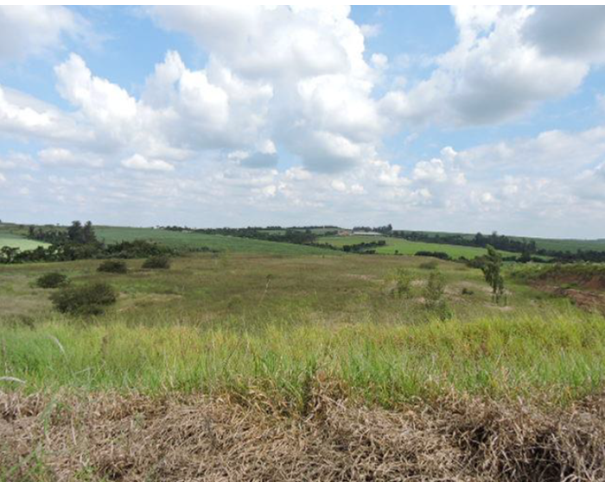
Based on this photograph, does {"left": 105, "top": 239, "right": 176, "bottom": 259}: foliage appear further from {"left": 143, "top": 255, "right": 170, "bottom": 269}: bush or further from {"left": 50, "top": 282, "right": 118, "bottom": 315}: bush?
{"left": 50, "top": 282, "right": 118, "bottom": 315}: bush

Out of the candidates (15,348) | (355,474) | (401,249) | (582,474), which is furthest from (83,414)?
(401,249)

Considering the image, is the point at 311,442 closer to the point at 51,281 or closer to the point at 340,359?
the point at 340,359

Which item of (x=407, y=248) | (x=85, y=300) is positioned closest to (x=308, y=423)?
(x=85, y=300)

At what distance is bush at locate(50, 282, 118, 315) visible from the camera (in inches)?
1188

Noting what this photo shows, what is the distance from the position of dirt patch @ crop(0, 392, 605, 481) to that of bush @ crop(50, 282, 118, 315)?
3110 centimetres

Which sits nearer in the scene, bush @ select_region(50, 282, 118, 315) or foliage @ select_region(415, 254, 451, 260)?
bush @ select_region(50, 282, 118, 315)

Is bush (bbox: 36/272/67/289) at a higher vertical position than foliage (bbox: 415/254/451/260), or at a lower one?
lower

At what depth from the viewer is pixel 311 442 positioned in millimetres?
2207

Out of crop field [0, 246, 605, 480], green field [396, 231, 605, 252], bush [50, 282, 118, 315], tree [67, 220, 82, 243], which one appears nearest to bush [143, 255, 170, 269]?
bush [50, 282, 118, 315]

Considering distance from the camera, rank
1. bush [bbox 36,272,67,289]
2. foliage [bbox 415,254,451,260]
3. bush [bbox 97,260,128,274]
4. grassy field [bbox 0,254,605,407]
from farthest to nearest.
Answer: foliage [bbox 415,254,451,260] < bush [bbox 97,260,128,274] < bush [bbox 36,272,67,289] < grassy field [bbox 0,254,605,407]

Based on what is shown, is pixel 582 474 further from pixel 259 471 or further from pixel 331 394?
pixel 259 471

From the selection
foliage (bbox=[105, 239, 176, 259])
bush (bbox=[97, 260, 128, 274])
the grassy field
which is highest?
the grassy field

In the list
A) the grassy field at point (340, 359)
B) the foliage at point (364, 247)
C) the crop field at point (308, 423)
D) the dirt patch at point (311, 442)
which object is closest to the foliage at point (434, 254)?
the foliage at point (364, 247)

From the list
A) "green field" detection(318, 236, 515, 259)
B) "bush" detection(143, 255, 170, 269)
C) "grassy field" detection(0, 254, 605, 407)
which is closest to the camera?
"grassy field" detection(0, 254, 605, 407)
